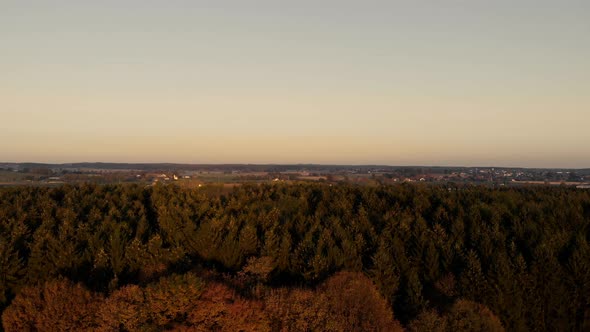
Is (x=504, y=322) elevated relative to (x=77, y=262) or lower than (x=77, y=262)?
lower

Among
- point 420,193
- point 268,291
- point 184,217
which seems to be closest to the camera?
point 268,291

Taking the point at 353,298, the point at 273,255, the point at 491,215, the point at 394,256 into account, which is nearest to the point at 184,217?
the point at 273,255

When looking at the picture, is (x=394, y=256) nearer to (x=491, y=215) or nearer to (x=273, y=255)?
(x=273, y=255)

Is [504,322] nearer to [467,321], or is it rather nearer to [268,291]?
[467,321]

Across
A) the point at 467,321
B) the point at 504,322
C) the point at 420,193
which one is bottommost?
the point at 504,322

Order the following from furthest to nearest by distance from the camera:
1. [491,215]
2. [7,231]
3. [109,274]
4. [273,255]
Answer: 1. [491,215]
2. [7,231]
3. [273,255]
4. [109,274]

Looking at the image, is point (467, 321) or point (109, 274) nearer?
point (467, 321)

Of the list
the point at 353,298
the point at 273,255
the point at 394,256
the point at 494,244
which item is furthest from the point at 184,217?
the point at 494,244
